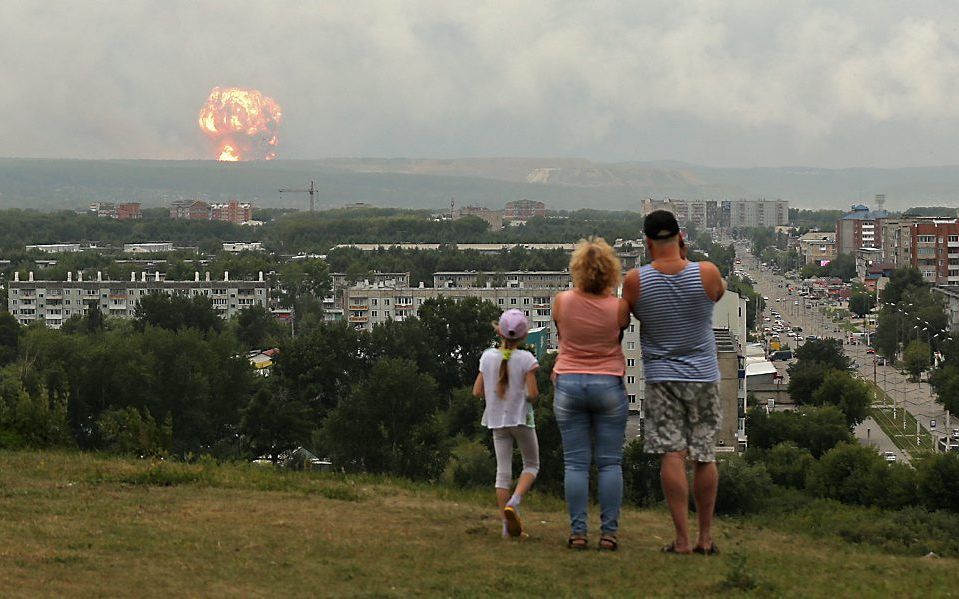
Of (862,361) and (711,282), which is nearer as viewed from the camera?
(711,282)

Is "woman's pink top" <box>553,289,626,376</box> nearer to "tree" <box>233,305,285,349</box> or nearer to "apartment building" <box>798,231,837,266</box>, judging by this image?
"tree" <box>233,305,285,349</box>

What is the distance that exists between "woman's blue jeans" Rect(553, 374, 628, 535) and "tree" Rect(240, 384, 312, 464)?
20.2 m

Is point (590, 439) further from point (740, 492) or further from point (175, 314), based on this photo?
point (175, 314)

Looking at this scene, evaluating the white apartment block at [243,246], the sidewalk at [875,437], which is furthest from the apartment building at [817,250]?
the sidewalk at [875,437]

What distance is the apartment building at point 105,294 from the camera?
74688mm

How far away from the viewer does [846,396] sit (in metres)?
41.5

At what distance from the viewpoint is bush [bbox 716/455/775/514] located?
14.2m

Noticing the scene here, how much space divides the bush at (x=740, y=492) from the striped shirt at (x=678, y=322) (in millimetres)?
5774

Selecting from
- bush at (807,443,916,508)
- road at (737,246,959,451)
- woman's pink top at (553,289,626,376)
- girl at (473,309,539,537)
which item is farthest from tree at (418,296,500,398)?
woman's pink top at (553,289,626,376)

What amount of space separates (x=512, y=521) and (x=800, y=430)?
27.3 m

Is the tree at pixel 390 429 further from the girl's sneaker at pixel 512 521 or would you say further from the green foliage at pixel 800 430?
the girl's sneaker at pixel 512 521

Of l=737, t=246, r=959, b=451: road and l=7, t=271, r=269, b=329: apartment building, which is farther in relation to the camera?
l=7, t=271, r=269, b=329: apartment building

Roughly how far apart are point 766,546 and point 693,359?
1440 mm

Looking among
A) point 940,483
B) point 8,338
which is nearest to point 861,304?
point 8,338
